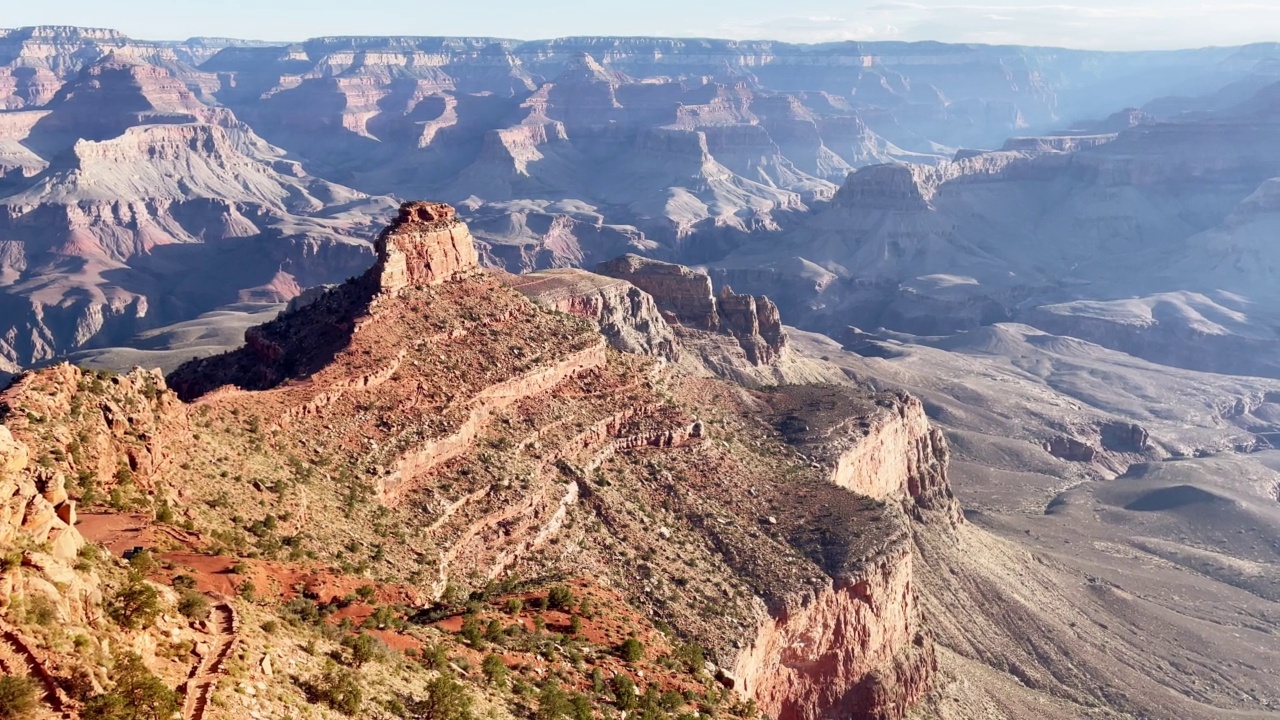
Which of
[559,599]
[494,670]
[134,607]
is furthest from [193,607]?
[559,599]

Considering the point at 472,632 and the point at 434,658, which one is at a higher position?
the point at 434,658

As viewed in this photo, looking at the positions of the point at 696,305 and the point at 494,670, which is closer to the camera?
the point at 494,670

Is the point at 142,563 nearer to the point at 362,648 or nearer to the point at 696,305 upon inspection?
the point at 362,648

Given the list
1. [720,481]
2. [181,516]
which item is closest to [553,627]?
[181,516]

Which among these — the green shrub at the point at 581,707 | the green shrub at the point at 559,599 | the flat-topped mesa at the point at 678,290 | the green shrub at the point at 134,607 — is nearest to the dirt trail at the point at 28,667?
the green shrub at the point at 134,607

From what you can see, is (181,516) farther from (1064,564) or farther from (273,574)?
(1064,564)

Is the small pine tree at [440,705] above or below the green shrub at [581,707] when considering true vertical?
above

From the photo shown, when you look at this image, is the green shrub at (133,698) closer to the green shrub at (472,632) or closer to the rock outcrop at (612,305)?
the green shrub at (472,632)
